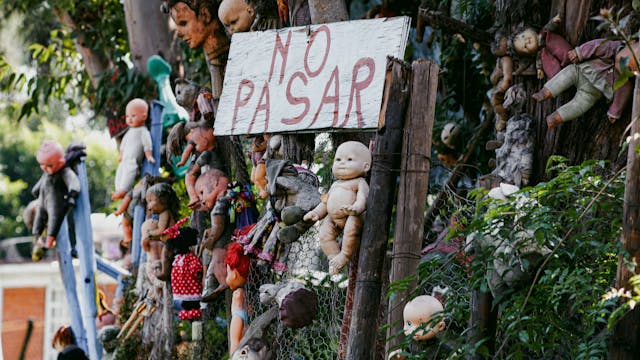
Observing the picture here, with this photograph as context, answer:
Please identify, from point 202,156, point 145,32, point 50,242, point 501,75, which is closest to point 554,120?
point 501,75

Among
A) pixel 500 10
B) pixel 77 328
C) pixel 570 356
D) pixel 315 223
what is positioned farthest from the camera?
pixel 77 328

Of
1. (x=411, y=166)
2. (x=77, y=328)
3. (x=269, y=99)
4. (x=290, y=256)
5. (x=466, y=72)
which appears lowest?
(x=77, y=328)

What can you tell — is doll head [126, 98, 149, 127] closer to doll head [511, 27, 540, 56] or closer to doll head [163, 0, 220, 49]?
doll head [163, 0, 220, 49]

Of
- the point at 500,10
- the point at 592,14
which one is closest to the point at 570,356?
the point at 592,14

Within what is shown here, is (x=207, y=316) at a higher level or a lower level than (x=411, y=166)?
lower

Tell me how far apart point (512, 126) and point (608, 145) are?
56 centimetres

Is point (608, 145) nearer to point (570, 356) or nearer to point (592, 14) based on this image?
point (592, 14)

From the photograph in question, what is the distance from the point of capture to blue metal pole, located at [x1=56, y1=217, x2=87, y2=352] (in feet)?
28.3

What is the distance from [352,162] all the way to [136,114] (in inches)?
145

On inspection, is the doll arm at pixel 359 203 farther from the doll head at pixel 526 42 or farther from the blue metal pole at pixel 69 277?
the blue metal pole at pixel 69 277

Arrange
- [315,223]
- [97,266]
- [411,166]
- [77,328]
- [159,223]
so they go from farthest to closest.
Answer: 1. [97,266]
2. [77,328]
3. [159,223]
4. [315,223]
5. [411,166]

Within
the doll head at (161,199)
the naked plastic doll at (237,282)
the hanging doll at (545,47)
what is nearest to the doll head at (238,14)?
the naked plastic doll at (237,282)

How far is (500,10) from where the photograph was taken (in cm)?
656

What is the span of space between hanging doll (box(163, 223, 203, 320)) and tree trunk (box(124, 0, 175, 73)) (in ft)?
10.9
